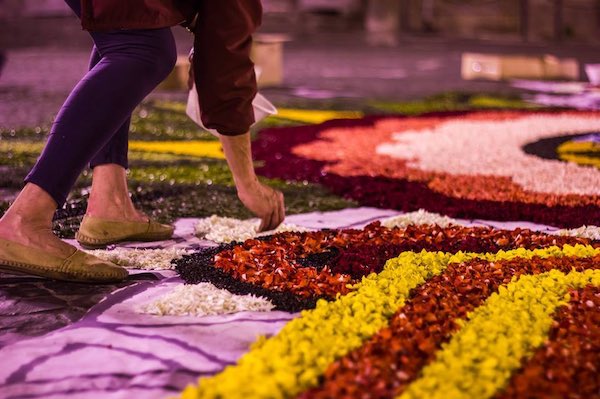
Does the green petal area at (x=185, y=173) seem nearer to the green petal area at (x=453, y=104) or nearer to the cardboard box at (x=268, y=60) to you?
the green petal area at (x=453, y=104)

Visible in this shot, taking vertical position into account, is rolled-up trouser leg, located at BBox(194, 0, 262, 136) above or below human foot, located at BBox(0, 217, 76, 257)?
above

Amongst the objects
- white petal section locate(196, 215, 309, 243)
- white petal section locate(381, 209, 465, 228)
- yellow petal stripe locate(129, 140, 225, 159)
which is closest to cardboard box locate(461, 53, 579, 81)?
yellow petal stripe locate(129, 140, 225, 159)

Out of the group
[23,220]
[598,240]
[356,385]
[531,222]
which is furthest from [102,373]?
[531,222]

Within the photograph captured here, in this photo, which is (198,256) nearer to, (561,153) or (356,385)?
(356,385)

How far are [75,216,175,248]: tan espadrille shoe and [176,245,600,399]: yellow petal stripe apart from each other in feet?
2.74

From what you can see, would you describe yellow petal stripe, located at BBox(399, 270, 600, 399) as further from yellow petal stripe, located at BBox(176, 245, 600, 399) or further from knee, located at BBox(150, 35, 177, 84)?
knee, located at BBox(150, 35, 177, 84)

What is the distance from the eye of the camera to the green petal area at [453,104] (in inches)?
272

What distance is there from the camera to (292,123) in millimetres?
6023

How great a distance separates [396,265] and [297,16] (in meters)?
15.2

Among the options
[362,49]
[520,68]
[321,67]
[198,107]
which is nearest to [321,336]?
[198,107]

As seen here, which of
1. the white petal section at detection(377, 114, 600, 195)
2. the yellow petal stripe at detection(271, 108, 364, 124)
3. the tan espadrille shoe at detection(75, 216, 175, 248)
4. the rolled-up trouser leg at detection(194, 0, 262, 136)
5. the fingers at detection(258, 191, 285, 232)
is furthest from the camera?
the yellow petal stripe at detection(271, 108, 364, 124)

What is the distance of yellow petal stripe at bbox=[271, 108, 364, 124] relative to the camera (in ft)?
20.6

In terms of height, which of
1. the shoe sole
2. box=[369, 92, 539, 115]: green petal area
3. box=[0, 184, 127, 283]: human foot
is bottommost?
box=[369, 92, 539, 115]: green petal area

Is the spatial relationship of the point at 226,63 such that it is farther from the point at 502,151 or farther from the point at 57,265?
the point at 502,151
